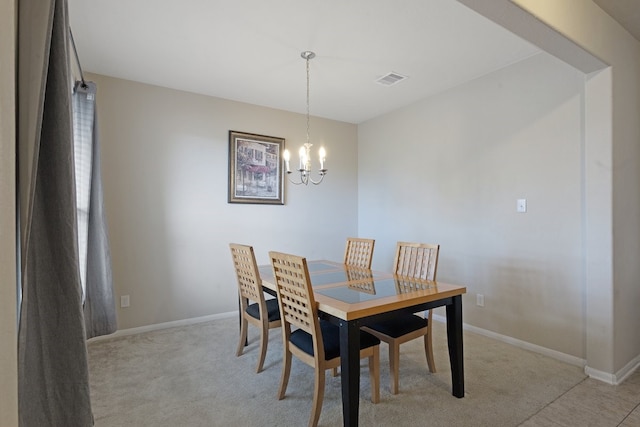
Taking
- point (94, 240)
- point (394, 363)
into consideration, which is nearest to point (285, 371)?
point (394, 363)

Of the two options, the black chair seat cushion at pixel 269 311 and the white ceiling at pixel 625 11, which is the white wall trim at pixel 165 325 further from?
the white ceiling at pixel 625 11

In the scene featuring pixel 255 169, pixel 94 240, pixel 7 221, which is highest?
pixel 255 169

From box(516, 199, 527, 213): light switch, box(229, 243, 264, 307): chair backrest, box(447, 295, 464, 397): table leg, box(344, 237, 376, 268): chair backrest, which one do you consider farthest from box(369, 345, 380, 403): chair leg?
box(516, 199, 527, 213): light switch

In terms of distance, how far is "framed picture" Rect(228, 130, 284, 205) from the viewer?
3828 mm

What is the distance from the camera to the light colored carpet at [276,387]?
190 centimetres

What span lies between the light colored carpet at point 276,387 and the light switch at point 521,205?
3.96ft

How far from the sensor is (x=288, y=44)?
8.52 feet

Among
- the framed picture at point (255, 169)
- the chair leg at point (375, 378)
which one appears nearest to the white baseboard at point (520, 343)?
the framed picture at point (255, 169)

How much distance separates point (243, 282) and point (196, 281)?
3.99ft

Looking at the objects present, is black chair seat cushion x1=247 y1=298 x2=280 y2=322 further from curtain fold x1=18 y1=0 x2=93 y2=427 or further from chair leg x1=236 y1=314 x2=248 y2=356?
curtain fold x1=18 y1=0 x2=93 y2=427

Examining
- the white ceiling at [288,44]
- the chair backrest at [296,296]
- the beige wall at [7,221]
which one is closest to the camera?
the beige wall at [7,221]

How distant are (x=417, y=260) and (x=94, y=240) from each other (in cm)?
245

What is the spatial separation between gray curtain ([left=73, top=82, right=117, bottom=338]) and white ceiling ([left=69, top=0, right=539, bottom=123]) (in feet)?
1.68

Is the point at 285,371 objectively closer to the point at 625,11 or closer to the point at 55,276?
the point at 55,276
